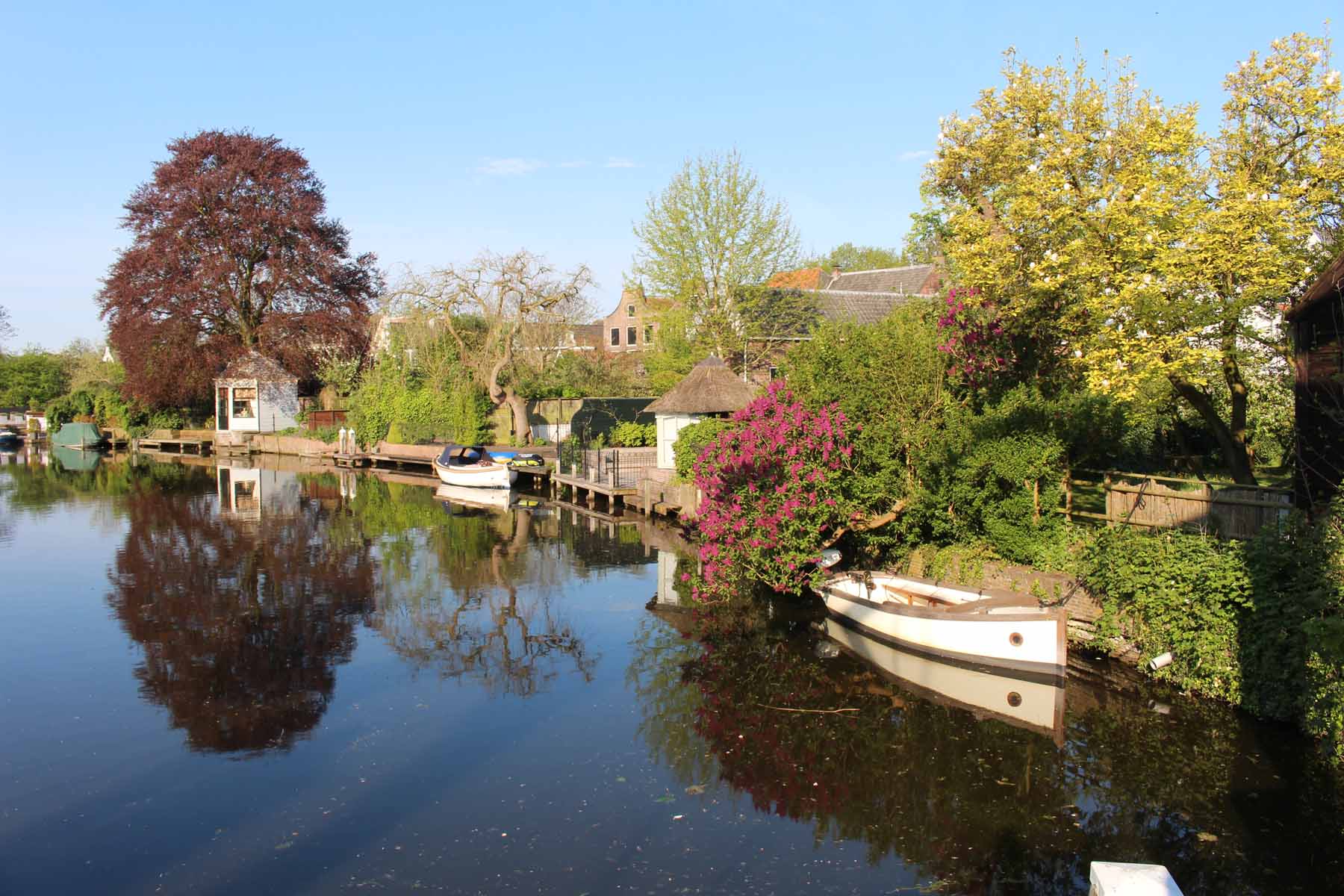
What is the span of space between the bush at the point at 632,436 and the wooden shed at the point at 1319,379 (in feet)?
92.3

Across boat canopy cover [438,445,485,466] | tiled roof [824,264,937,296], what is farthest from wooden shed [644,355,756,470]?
tiled roof [824,264,937,296]

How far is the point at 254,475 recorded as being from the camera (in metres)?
42.2

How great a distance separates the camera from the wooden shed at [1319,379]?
1331 centimetres

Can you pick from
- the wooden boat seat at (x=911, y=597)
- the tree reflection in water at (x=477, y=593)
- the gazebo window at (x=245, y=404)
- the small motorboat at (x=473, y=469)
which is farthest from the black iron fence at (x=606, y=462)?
the gazebo window at (x=245, y=404)

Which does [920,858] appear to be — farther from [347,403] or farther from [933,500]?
[347,403]

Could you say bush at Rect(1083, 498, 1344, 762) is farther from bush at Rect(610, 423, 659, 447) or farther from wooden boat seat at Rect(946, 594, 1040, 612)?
bush at Rect(610, 423, 659, 447)

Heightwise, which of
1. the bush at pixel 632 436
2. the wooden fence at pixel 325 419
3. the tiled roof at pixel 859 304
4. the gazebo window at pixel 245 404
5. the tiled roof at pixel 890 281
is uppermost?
the tiled roof at pixel 890 281

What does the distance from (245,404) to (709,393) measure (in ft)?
122

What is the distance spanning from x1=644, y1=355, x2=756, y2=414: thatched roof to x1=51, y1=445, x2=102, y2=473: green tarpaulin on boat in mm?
33369

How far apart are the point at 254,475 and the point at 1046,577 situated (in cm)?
3703

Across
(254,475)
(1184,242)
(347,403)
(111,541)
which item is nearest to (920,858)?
(1184,242)

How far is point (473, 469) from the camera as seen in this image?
114 ft

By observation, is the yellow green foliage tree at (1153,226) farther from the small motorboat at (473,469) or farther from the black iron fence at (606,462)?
the small motorboat at (473,469)

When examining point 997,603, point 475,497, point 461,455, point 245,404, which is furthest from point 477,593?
point 245,404
